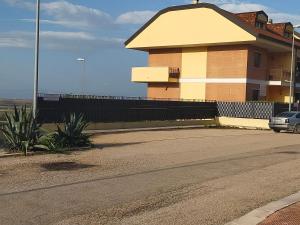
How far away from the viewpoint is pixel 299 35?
63812 millimetres

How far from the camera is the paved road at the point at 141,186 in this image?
26.7ft

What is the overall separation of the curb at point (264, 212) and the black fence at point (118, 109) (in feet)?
58.8

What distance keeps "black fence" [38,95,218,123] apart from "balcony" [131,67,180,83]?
9.02m

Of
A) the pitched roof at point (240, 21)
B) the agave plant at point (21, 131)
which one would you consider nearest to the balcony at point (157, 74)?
the pitched roof at point (240, 21)

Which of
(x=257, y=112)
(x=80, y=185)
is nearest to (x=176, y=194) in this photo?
(x=80, y=185)

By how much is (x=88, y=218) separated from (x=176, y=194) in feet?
8.68

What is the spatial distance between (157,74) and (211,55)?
580 centimetres

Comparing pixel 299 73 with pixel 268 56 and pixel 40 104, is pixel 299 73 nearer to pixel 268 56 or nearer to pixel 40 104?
pixel 268 56

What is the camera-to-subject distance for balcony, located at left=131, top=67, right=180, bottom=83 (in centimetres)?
5194

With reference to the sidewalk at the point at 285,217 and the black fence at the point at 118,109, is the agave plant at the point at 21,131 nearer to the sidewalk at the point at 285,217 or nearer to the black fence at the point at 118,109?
the black fence at the point at 118,109

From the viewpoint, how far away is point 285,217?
7988 millimetres

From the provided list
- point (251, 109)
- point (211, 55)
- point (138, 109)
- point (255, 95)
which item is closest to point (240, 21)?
point (211, 55)

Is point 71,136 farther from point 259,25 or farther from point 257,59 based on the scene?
point 259,25

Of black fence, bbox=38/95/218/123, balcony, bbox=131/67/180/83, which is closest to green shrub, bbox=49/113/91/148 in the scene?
black fence, bbox=38/95/218/123
